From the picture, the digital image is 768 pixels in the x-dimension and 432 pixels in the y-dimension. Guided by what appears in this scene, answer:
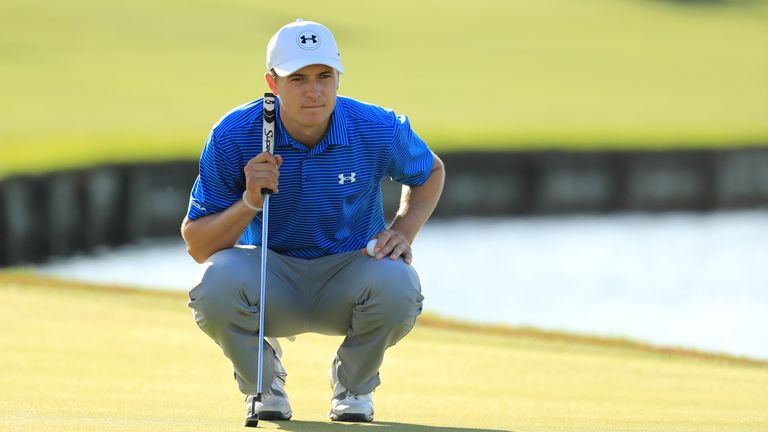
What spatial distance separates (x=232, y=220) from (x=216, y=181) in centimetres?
13

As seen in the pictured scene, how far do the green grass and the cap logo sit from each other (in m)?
12.5

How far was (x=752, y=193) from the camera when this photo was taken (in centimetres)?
2047

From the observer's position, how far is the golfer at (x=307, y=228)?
404 centimetres

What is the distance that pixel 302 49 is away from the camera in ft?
13.1

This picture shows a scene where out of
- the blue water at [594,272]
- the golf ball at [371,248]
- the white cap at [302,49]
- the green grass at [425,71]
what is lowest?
the blue water at [594,272]

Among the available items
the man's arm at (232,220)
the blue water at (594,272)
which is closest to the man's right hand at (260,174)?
the man's arm at (232,220)

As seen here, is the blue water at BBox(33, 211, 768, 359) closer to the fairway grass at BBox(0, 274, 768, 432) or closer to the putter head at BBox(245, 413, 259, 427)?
the fairway grass at BBox(0, 274, 768, 432)

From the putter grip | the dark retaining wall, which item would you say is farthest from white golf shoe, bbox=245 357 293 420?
the dark retaining wall

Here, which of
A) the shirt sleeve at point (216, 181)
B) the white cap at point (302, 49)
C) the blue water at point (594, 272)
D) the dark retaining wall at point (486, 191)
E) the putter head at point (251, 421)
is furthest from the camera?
the dark retaining wall at point (486, 191)

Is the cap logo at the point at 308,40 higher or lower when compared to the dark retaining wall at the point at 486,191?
higher

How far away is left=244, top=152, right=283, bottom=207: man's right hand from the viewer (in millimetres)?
3920

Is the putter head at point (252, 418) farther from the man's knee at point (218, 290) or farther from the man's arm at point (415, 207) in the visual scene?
the man's arm at point (415, 207)

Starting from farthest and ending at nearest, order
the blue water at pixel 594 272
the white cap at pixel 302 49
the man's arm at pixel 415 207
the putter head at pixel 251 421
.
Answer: the blue water at pixel 594 272 < the man's arm at pixel 415 207 < the white cap at pixel 302 49 < the putter head at pixel 251 421

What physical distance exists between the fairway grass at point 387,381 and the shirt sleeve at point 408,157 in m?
0.67
